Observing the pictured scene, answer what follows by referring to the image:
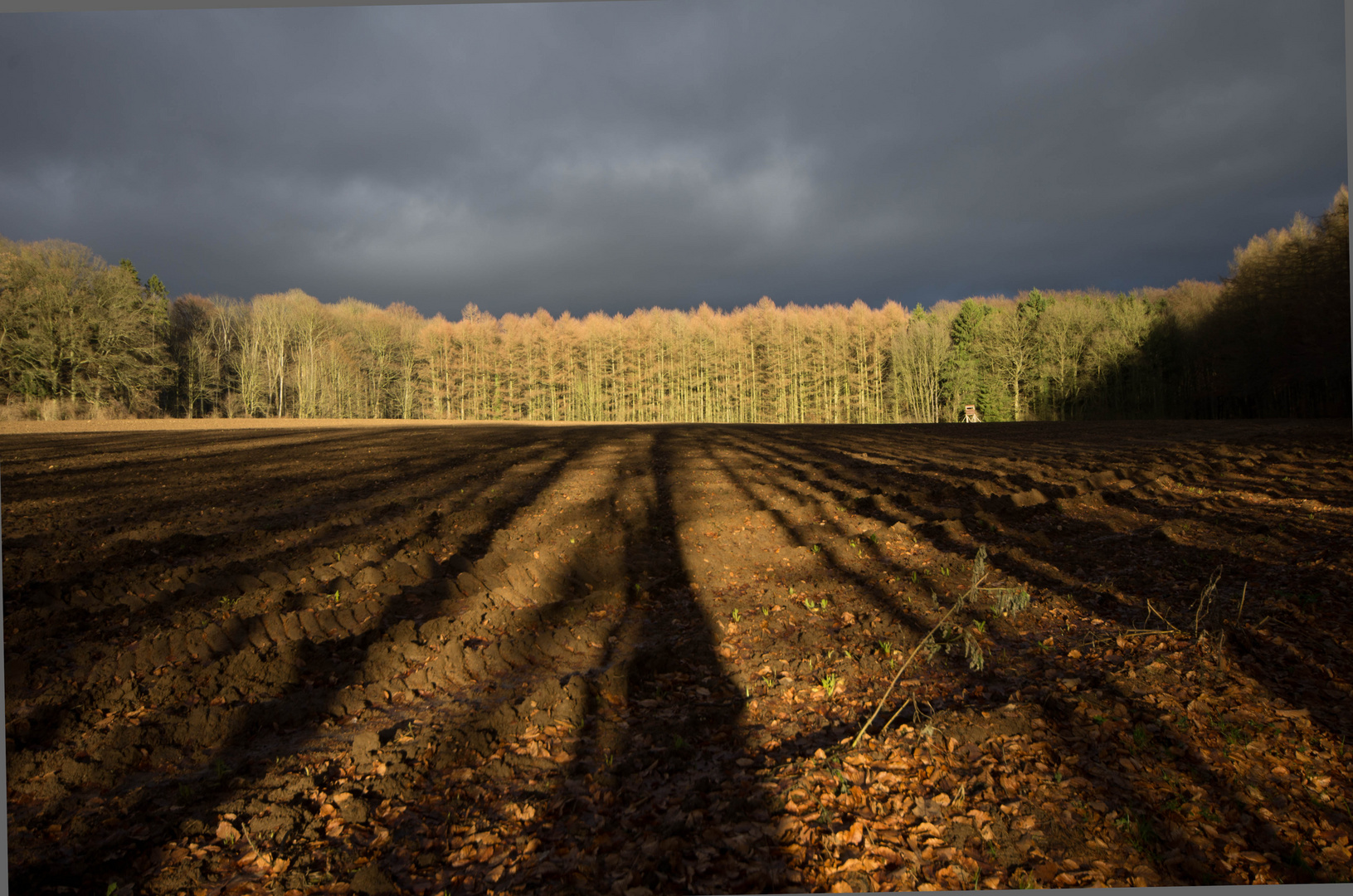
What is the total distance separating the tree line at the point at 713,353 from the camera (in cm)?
1628

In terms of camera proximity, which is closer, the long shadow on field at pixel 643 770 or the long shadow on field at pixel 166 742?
the long shadow on field at pixel 643 770

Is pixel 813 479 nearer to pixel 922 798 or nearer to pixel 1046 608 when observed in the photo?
pixel 1046 608

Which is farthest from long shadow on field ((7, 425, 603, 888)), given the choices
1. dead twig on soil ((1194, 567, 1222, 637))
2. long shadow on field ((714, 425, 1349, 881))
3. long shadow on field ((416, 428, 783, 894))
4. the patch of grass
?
dead twig on soil ((1194, 567, 1222, 637))

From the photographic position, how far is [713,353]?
61188mm

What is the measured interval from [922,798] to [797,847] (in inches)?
33.8

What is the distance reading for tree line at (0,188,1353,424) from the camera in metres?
16.3

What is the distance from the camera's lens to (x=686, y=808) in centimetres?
353

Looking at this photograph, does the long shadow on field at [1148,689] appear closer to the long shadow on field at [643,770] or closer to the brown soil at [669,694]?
the brown soil at [669,694]

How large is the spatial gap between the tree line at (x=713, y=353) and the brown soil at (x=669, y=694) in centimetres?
786

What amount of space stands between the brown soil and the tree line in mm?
7859

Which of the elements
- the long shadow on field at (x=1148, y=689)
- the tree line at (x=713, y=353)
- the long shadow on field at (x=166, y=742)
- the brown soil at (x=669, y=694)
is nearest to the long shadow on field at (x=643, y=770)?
the brown soil at (x=669, y=694)

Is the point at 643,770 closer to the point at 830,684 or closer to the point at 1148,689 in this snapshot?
the point at 830,684

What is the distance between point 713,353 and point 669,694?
2267 inches

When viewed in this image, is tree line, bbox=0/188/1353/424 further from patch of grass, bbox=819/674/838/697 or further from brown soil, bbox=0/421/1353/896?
patch of grass, bbox=819/674/838/697
